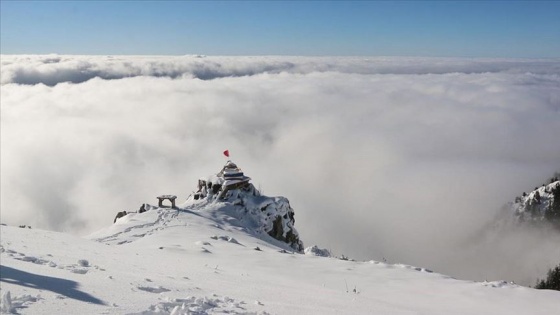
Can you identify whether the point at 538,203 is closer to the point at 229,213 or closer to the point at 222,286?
the point at 229,213

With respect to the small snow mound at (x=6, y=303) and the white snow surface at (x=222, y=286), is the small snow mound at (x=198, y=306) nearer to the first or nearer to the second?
the white snow surface at (x=222, y=286)

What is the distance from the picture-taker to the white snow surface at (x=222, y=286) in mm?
6832

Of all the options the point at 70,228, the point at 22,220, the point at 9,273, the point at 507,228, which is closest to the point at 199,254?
the point at 9,273

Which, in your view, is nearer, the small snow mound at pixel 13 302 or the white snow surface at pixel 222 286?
the small snow mound at pixel 13 302

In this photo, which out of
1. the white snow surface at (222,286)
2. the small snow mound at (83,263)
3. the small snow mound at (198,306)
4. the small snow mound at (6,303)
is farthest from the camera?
the small snow mound at (83,263)

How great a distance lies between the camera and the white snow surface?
6.83 m

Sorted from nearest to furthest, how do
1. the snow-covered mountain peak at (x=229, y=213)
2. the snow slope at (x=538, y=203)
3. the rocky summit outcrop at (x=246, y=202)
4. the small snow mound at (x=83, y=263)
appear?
the small snow mound at (x=83, y=263) → the snow-covered mountain peak at (x=229, y=213) → the rocky summit outcrop at (x=246, y=202) → the snow slope at (x=538, y=203)

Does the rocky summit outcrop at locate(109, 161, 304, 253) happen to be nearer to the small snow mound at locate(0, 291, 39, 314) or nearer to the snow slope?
the small snow mound at locate(0, 291, 39, 314)

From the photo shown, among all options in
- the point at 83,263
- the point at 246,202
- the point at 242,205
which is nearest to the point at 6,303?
the point at 83,263

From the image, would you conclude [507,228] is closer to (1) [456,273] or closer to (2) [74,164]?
(1) [456,273]

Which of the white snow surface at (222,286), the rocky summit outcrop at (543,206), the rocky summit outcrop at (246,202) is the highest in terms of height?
the white snow surface at (222,286)

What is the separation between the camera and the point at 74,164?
198 m

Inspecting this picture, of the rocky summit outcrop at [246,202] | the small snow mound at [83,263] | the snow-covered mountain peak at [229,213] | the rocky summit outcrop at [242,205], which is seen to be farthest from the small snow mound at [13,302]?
the rocky summit outcrop at [246,202]

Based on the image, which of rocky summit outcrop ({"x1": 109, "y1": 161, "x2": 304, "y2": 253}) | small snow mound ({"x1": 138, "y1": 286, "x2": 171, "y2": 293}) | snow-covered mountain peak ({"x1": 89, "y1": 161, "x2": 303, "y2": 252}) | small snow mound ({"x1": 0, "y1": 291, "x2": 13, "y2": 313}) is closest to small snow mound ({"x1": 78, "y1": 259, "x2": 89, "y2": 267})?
small snow mound ({"x1": 138, "y1": 286, "x2": 171, "y2": 293})
